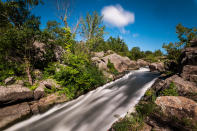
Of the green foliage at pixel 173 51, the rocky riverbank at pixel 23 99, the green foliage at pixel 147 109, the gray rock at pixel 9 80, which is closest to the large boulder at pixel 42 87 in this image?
the rocky riverbank at pixel 23 99

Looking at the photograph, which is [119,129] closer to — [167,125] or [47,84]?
[167,125]

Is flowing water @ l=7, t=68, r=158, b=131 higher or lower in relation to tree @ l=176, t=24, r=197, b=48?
lower

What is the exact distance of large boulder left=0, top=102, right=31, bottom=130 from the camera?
4425 mm

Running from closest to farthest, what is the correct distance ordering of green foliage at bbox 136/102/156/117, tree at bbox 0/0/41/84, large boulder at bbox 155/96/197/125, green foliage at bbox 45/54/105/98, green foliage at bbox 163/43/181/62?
large boulder at bbox 155/96/197/125, green foliage at bbox 136/102/156/117, tree at bbox 0/0/41/84, green foliage at bbox 45/54/105/98, green foliage at bbox 163/43/181/62

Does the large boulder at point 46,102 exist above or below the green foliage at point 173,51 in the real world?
below

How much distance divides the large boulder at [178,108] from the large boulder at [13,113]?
301 inches

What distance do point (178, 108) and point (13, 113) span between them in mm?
8500

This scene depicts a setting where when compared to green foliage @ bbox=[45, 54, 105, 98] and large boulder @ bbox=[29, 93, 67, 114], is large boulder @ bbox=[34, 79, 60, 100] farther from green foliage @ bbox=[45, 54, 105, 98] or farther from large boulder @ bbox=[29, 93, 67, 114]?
green foliage @ bbox=[45, 54, 105, 98]

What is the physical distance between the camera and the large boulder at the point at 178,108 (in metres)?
2.81

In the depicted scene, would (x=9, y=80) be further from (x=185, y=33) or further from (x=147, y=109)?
(x=185, y=33)

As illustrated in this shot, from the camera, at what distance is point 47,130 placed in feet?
14.5

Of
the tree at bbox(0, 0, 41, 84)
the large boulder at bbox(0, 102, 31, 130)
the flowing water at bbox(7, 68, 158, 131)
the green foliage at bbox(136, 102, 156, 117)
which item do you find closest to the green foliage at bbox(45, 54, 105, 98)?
the flowing water at bbox(7, 68, 158, 131)

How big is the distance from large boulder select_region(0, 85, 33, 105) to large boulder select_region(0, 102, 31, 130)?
40cm

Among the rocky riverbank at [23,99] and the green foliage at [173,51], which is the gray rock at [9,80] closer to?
the rocky riverbank at [23,99]
